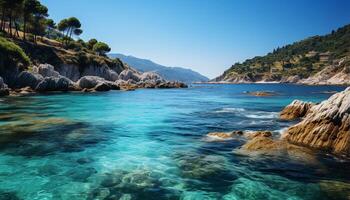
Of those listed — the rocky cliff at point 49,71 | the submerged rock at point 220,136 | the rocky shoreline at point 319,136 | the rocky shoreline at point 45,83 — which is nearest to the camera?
the rocky shoreline at point 319,136

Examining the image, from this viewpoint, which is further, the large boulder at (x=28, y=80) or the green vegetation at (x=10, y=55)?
the large boulder at (x=28, y=80)

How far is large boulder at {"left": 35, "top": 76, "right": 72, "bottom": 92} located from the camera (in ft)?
250

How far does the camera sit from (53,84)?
7938cm

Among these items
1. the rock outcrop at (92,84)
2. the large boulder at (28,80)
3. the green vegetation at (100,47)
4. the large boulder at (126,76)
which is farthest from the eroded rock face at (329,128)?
the green vegetation at (100,47)

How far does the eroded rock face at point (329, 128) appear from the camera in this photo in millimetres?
19748

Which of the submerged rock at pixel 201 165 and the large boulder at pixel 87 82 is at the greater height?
the large boulder at pixel 87 82

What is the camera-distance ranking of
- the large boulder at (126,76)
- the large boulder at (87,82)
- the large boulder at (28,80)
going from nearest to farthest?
1. the large boulder at (28,80)
2. the large boulder at (87,82)
3. the large boulder at (126,76)

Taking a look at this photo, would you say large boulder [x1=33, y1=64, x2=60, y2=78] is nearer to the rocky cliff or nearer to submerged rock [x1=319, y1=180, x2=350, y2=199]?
the rocky cliff

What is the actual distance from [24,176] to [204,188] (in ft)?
28.7

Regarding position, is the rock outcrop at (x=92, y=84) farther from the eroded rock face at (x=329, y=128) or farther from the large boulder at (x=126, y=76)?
the eroded rock face at (x=329, y=128)

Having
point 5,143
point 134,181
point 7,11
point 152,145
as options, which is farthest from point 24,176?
point 7,11

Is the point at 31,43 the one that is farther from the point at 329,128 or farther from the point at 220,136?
the point at 329,128

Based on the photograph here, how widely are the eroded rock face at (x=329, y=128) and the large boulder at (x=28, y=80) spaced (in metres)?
68.8

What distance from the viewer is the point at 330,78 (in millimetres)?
198875
